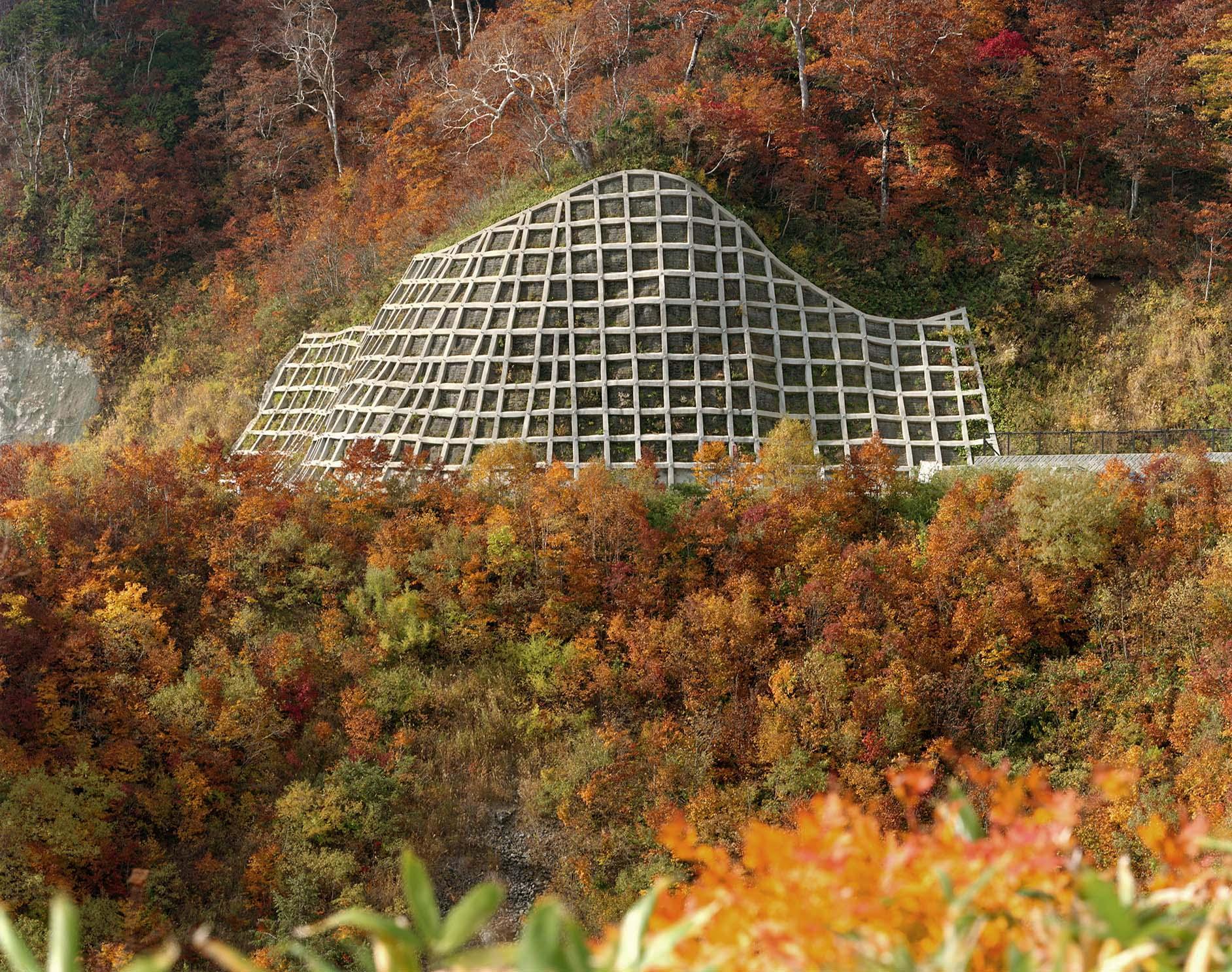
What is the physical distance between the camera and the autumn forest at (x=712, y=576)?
21062 mm

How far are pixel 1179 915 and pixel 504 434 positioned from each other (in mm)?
24705

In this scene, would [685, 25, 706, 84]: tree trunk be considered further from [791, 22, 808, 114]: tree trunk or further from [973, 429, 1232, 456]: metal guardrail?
[973, 429, 1232, 456]: metal guardrail

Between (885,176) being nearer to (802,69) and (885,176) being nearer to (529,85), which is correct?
(802,69)

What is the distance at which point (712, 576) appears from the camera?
82.9 ft

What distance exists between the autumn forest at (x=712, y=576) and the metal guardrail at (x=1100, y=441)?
504 millimetres

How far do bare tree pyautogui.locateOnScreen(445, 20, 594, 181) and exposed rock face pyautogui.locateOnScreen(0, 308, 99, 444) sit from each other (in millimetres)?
18238

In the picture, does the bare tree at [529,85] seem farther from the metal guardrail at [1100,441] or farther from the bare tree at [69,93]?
the bare tree at [69,93]

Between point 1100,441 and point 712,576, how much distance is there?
35.8 feet

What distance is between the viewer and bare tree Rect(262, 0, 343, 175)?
4488cm

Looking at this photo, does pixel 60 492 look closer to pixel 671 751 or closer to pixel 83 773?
pixel 83 773

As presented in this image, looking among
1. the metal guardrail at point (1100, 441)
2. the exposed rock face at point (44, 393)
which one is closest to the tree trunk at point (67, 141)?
the exposed rock face at point (44, 393)

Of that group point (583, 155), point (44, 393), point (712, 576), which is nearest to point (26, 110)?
point (44, 393)

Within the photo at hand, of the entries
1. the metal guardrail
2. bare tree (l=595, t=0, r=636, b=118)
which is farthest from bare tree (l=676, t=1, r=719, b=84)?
the metal guardrail

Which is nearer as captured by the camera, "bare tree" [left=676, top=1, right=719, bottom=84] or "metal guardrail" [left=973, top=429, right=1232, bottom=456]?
"metal guardrail" [left=973, top=429, right=1232, bottom=456]
